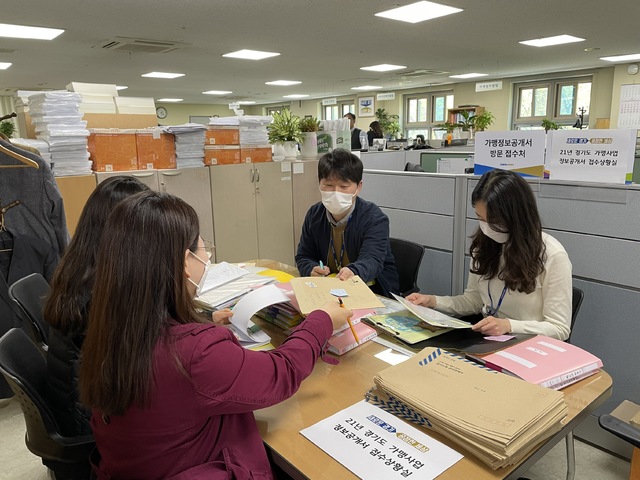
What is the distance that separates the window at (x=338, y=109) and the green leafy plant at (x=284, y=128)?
1218cm

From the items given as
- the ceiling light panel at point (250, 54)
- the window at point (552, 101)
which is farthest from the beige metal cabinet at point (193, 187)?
the window at point (552, 101)

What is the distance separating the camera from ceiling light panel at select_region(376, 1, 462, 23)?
514 centimetres

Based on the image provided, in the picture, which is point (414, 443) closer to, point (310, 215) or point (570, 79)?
point (310, 215)

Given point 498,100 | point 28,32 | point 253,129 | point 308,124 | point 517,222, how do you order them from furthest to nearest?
point 498,100
point 28,32
point 308,124
point 253,129
point 517,222

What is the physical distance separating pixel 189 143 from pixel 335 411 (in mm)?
2836

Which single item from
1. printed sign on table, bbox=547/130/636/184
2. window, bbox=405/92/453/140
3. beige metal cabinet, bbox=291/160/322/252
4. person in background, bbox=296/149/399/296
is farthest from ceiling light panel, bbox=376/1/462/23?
window, bbox=405/92/453/140

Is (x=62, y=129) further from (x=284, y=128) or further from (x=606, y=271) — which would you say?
(x=606, y=271)

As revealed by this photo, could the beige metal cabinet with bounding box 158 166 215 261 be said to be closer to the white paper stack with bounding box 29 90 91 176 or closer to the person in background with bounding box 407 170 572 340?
the white paper stack with bounding box 29 90 91 176

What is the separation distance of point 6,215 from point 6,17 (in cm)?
383

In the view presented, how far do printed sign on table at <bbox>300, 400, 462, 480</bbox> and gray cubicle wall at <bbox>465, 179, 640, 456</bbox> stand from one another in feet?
5.01

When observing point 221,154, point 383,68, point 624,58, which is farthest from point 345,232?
point 624,58

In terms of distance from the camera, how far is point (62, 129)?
115 inches

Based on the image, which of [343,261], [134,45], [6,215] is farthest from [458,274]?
[134,45]

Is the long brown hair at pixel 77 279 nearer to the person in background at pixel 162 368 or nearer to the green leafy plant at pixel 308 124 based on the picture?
the person in background at pixel 162 368
